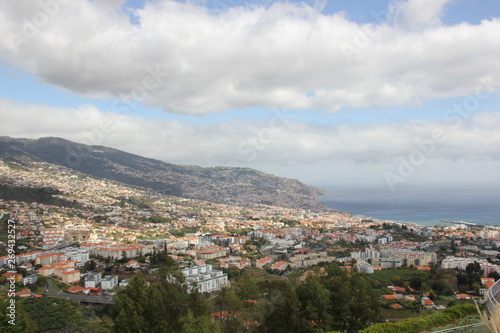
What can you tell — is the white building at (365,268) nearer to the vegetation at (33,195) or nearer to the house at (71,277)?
the house at (71,277)

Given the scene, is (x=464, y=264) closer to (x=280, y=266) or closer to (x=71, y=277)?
(x=280, y=266)

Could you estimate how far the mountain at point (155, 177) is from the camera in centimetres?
8544

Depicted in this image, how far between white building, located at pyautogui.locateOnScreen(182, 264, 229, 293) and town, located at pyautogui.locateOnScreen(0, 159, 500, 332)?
0.21 feet

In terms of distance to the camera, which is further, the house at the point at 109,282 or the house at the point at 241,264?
the house at the point at 241,264

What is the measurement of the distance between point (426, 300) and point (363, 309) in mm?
8820

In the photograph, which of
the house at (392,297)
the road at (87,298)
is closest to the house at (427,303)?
the house at (392,297)

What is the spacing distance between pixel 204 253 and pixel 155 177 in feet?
224

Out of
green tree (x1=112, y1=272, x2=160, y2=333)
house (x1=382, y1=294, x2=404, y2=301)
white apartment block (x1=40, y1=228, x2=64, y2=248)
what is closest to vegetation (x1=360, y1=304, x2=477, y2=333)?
green tree (x1=112, y1=272, x2=160, y2=333)

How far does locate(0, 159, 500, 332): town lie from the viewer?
16875 millimetres

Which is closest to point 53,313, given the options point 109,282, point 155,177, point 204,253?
point 109,282

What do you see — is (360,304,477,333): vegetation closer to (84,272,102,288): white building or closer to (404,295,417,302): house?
(404,295,417,302): house

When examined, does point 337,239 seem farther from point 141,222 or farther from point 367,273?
point 141,222

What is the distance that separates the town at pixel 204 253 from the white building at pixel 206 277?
0.06m

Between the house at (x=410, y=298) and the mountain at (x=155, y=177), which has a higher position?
the mountain at (x=155, y=177)
